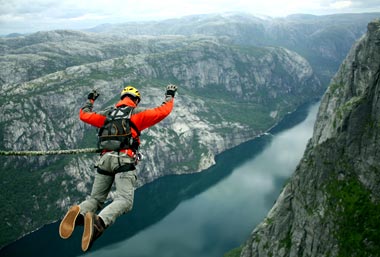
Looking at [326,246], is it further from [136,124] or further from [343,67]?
[343,67]

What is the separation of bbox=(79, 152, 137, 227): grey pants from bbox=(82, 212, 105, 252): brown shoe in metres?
0.83

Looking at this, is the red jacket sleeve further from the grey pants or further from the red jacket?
the grey pants

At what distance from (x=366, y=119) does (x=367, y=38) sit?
181ft

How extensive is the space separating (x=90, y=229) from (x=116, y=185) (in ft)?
6.77

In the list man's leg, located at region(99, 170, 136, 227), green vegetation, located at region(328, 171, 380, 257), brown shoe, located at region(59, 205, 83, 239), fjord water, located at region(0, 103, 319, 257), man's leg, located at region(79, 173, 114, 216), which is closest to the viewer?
brown shoe, located at region(59, 205, 83, 239)

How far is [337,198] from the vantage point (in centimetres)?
9488

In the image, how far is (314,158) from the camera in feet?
365

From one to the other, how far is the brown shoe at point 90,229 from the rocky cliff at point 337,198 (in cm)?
8492

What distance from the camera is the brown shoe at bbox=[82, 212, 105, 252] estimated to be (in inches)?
470

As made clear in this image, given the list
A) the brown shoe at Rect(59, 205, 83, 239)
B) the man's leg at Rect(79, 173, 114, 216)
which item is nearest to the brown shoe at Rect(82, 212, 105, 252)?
the brown shoe at Rect(59, 205, 83, 239)

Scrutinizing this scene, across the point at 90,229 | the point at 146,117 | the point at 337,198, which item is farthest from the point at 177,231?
the point at 90,229

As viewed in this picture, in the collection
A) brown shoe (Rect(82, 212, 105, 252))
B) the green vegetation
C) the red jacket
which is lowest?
the green vegetation

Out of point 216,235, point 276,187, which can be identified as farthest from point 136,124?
point 276,187

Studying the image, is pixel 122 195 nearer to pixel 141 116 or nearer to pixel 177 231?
pixel 141 116
